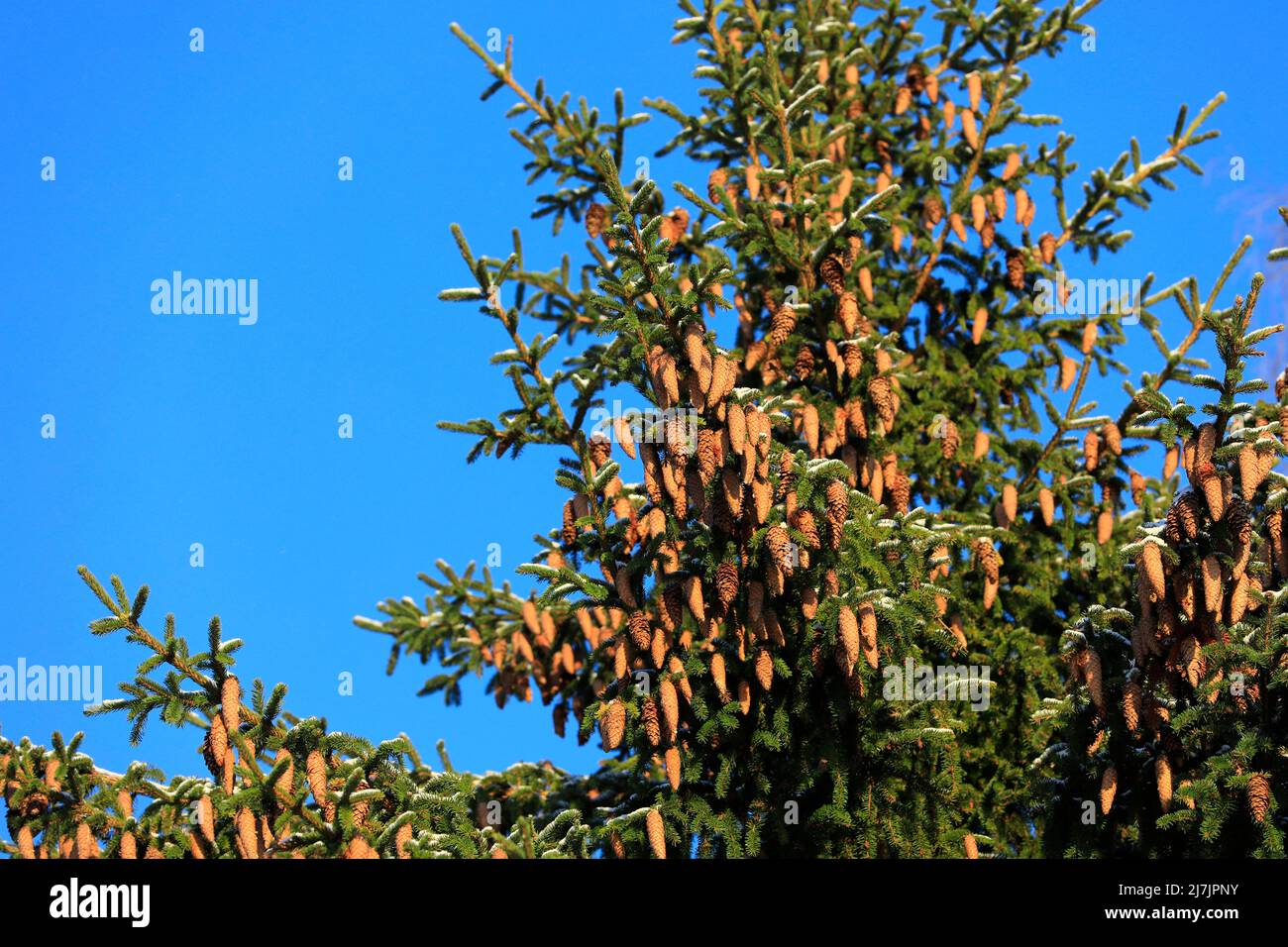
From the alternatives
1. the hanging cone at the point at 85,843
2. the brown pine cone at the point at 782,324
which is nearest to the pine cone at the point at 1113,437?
the brown pine cone at the point at 782,324

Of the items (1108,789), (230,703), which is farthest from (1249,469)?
(230,703)

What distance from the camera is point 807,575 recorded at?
8078 millimetres

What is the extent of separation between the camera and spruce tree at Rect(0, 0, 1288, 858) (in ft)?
24.5

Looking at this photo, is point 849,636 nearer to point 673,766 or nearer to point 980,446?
point 673,766

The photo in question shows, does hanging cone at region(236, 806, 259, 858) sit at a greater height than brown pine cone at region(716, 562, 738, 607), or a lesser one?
lesser

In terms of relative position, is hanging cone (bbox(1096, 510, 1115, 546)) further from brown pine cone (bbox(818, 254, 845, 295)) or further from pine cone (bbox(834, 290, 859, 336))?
brown pine cone (bbox(818, 254, 845, 295))

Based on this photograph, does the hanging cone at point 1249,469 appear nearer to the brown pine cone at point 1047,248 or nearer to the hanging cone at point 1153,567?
the hanging cone at point 1153,567

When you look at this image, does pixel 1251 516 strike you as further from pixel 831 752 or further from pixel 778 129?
pixel 778 129

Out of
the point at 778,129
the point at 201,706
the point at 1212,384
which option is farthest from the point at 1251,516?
the point at 201,706

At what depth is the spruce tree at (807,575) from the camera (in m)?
7.48

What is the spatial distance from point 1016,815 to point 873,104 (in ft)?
21.0

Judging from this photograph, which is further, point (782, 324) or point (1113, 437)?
point (1113, 437)

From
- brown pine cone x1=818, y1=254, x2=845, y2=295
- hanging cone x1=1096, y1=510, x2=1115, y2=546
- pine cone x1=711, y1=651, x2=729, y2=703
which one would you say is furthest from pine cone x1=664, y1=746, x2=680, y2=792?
hanging cone x1=1096, y1=510, x2=1115, y2=546
